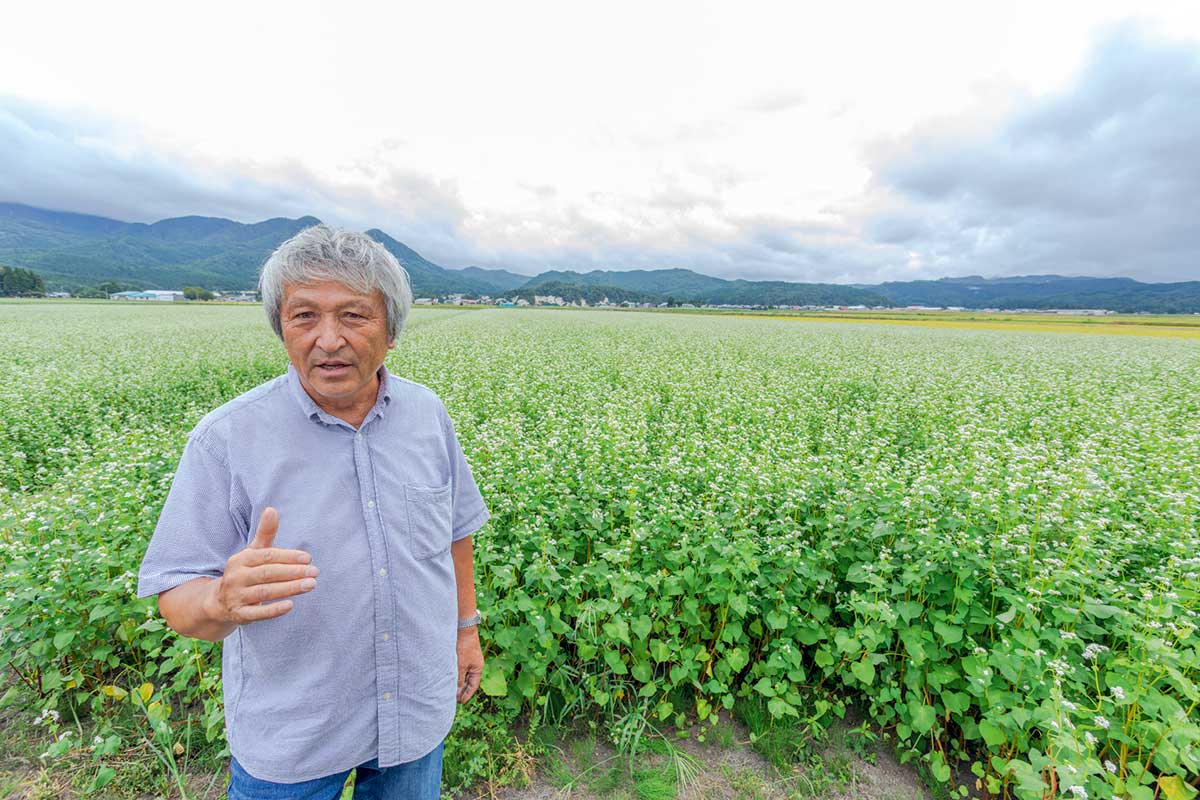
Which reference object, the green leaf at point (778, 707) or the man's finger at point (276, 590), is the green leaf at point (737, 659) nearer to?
the green leaf at point (778, 707)

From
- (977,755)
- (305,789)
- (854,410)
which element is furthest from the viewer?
(854,410)

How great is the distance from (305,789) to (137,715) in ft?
8.36

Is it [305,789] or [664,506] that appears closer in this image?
[305,789]

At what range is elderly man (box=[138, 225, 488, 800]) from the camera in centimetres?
175

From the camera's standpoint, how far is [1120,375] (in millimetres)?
15570

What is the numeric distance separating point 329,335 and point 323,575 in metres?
0.92

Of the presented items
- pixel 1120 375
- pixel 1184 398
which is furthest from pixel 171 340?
pixel 1120 375

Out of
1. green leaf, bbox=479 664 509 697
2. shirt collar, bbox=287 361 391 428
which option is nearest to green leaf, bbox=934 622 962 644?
green leaf, bbox=479 664 509 697

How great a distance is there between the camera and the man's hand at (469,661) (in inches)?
103

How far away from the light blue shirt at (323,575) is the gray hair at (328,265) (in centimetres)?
36

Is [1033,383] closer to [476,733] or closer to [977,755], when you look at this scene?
[977,755]

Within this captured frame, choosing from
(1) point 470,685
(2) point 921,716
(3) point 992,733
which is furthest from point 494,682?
(3) point 992,733

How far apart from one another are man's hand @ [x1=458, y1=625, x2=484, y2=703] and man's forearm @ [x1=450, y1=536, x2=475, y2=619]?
11cm

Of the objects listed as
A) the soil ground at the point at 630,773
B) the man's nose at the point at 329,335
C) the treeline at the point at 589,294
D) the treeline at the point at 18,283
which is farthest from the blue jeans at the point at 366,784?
the treeline at the point at 589,294
